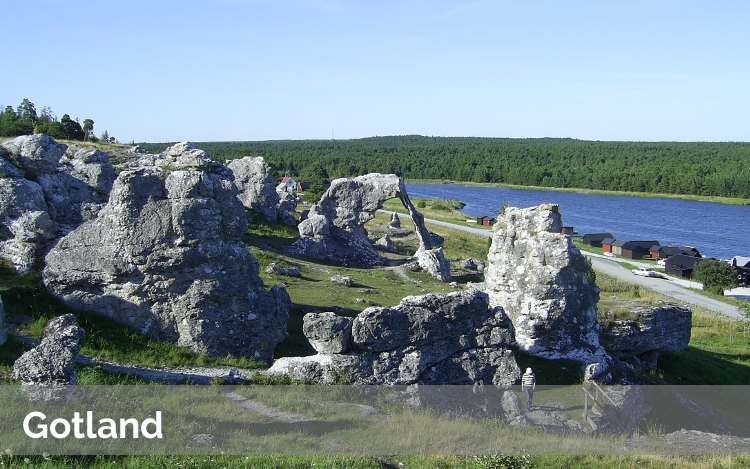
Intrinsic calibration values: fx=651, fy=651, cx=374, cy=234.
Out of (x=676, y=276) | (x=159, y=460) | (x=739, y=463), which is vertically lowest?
(x=676, y=276)

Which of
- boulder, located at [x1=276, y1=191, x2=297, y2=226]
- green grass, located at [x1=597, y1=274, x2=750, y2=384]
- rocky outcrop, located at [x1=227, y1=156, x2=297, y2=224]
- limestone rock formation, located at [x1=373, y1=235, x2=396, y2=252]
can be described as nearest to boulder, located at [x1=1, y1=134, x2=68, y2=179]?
rocky outcrop, located at [x1=227, y1=156, x2=297, y2=224]

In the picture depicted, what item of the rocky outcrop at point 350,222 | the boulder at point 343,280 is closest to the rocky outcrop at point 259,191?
the rocky outcrop at point 350,222

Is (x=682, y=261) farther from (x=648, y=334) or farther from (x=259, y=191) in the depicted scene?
(x=648, y=334)

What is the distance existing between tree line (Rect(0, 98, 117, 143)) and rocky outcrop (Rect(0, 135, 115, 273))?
30525mm

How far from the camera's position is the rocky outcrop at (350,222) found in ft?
126

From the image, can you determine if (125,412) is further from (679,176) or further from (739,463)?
(679,176)

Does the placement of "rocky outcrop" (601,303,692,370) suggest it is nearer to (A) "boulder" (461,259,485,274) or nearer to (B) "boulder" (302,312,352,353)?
(B) "boulder" (302,312,352,353)

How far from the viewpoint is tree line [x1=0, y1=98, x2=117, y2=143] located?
216ft

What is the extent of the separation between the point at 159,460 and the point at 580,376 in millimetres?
13885

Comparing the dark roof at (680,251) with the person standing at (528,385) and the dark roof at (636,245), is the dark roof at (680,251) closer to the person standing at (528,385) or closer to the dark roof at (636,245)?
the dark roof at (636,245)

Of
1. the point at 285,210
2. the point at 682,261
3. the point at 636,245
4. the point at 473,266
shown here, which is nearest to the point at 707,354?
the point at 473,266

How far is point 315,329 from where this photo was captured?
16422 millimetres

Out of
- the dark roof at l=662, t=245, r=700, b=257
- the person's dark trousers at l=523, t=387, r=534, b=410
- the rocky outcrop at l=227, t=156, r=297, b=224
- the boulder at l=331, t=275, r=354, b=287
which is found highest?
the rocky outcrop at l=227, t=156, r=297, b=224

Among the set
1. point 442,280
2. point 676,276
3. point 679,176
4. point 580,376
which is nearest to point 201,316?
point 580,376
